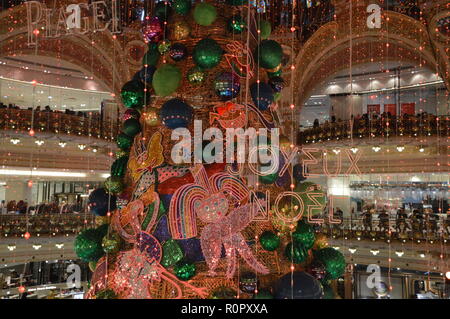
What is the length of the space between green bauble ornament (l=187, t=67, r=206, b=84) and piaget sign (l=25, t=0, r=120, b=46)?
4.39 m

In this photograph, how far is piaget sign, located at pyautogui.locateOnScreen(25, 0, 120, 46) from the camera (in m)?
6.66

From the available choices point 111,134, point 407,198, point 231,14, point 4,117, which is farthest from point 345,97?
point 231,14

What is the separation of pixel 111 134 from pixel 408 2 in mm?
8841

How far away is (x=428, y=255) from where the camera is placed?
9047 mm

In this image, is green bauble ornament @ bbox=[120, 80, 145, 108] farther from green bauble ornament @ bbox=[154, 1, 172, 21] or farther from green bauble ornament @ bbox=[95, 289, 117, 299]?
green bauble ornament @ bbox=[95, 289, 117, 299]

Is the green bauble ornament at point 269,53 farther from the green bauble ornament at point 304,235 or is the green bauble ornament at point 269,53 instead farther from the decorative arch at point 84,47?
the decorative arch at point 84,47

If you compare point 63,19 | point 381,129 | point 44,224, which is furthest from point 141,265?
point 381,129

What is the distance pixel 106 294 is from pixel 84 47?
734 centimetres

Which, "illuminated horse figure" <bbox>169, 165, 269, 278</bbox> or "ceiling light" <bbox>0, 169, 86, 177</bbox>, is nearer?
"illuminated horse figure" <bbox>169, 165, 269, 278</bbox>

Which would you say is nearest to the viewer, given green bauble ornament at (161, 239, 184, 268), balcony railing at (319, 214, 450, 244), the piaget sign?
green bauble ornament at (161, 239, 184, 268)

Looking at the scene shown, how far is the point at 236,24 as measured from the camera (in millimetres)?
2816

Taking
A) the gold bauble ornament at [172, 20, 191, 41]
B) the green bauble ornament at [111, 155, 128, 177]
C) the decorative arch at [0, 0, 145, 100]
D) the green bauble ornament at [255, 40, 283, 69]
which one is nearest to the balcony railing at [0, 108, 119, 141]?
the decorative arch at [0, 0, 145, 100]

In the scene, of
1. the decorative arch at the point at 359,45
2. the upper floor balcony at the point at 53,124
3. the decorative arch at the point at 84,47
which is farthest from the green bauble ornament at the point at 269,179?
the upper floor balcony at the point at 53,124

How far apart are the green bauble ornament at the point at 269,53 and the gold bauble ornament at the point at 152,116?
3.01ft
